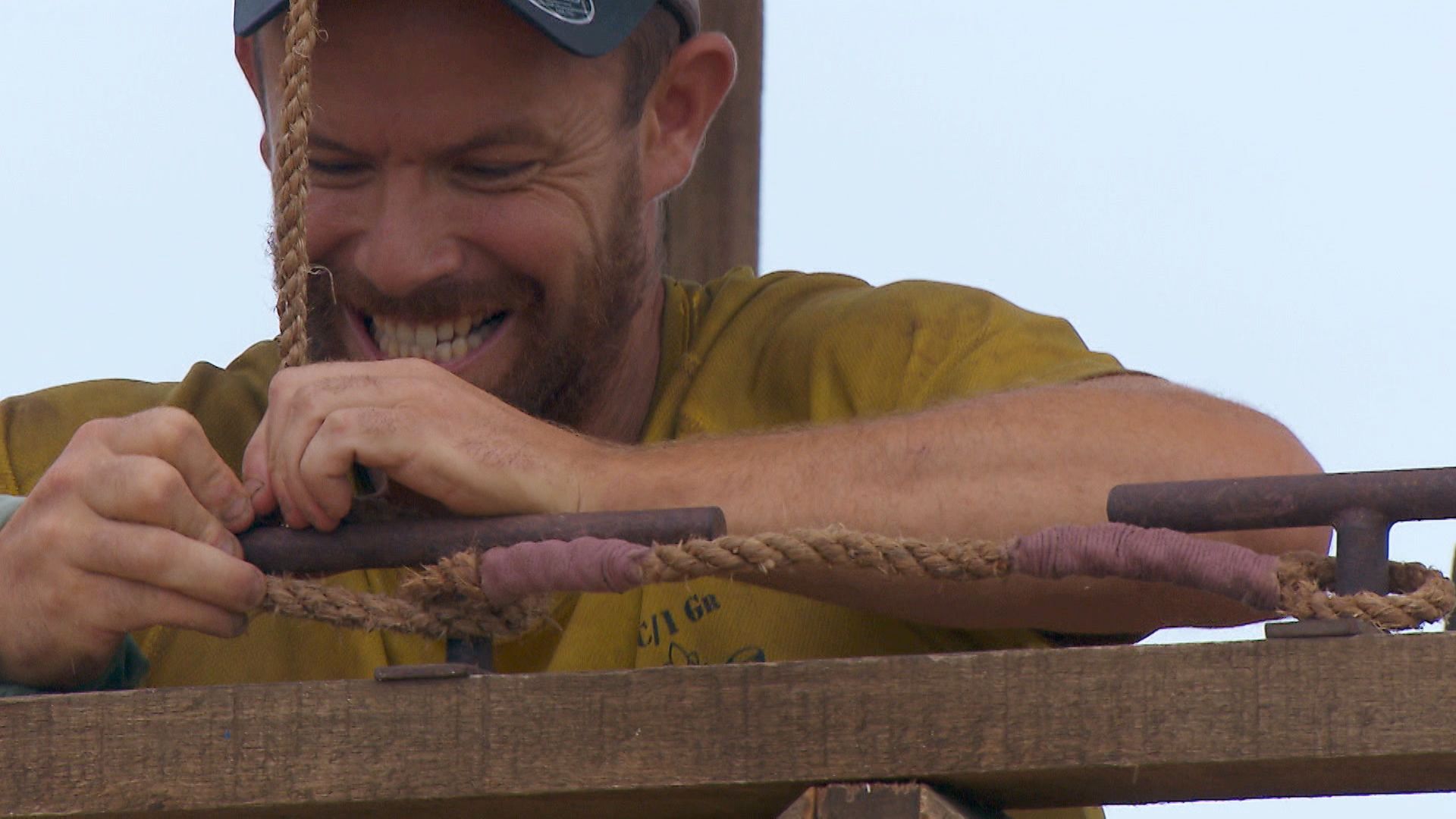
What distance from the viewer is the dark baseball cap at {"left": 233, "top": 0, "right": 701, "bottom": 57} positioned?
1.93 metres

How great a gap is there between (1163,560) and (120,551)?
73 centimetres

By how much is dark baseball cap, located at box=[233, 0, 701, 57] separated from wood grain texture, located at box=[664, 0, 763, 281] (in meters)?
0.58

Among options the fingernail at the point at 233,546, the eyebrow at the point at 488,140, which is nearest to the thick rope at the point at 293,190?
the fingernail at the point at 233,546

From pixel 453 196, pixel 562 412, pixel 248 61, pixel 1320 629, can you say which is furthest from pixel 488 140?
pixel 1320 629

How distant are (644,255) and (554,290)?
20 centimetres

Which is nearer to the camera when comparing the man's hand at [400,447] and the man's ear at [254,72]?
the man's hand at [400,447]

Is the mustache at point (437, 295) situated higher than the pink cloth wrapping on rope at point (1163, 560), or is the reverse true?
the mustache at point (437, 295)

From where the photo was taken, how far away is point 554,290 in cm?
213

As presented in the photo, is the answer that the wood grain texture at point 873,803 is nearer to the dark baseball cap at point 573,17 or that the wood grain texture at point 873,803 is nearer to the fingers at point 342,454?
the fingers at point 342,454

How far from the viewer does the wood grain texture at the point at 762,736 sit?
1.14 meters

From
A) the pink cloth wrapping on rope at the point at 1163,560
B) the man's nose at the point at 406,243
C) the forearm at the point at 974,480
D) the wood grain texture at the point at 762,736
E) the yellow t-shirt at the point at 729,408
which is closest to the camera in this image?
the wood grain texture at the point at 762,736

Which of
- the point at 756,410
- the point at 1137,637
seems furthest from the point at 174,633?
the point at 1137,637

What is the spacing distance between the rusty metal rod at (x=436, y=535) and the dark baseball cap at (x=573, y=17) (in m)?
0.65

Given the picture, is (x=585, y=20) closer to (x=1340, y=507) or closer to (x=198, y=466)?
(x=198, y=466)
